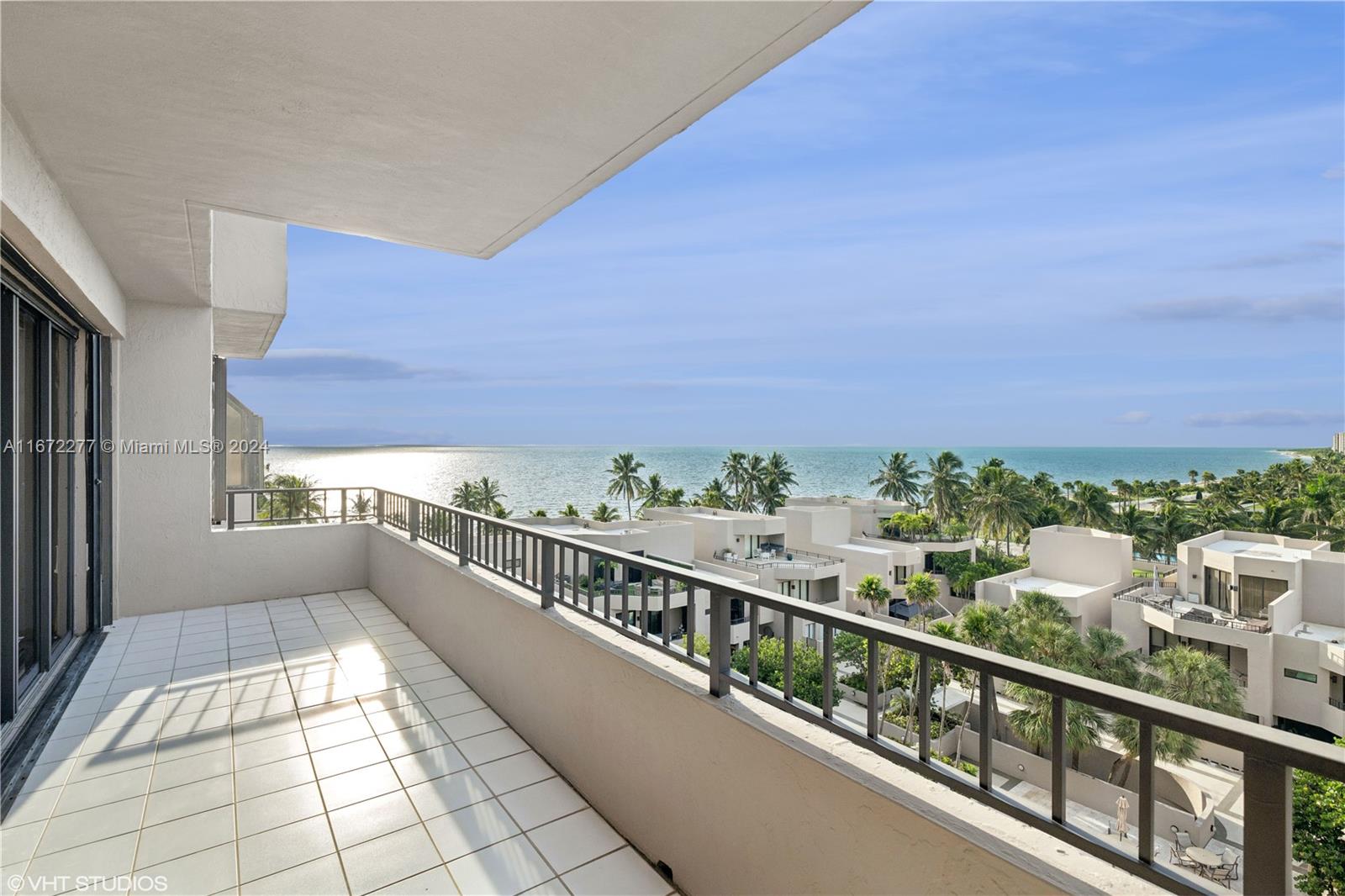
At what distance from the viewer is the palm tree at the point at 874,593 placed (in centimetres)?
2108

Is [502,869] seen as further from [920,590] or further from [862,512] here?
[862,512]

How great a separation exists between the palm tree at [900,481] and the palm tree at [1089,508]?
9.08 meters

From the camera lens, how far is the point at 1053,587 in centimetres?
2117

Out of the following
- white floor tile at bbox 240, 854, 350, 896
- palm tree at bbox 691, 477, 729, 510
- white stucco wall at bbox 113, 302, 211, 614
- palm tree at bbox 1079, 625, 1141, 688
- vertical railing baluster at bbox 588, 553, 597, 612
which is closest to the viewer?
white floor tile at bbox 240, 854, 350, 896

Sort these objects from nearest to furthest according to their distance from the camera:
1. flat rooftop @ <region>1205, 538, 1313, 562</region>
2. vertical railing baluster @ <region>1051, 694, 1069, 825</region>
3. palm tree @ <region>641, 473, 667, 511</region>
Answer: vertical railing baluster @ <region>1051, 694, 1069, 825</region>, flat rooftop @ <region>1205, 538, 1313, 562</region>, palm tree @ <region>641, 473, 667, 511</region>

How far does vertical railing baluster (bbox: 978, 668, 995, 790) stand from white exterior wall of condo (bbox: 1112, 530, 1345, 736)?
20.3 m

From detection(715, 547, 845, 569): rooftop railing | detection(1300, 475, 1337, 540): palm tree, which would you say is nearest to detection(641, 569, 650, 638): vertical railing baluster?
detection(715, 547, 845, 569): rooftop railing

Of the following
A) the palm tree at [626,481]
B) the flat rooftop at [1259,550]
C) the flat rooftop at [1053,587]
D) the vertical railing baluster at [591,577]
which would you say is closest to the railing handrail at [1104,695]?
the vertical railing baluster at [591,577]

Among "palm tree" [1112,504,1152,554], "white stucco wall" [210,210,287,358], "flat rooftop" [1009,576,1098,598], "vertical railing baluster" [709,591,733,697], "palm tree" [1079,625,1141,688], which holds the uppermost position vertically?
"white stucco wall" [210,210,287,358]

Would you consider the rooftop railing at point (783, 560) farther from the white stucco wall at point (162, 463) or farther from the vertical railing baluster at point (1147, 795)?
the vertical railing baluster at point (1147, 795)

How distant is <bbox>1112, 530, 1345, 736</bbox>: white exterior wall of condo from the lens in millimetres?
15164

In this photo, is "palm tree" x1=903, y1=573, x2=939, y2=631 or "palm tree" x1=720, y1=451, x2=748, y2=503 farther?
"palm tree" x1=720, y1=451, x2=748, y2=503

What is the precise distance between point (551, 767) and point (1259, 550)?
26.1m

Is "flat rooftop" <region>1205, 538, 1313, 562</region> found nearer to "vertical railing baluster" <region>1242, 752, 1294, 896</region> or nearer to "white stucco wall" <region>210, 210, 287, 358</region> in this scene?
"vertical railing baluster" <region>1242, 752, 1294, 896</region>
